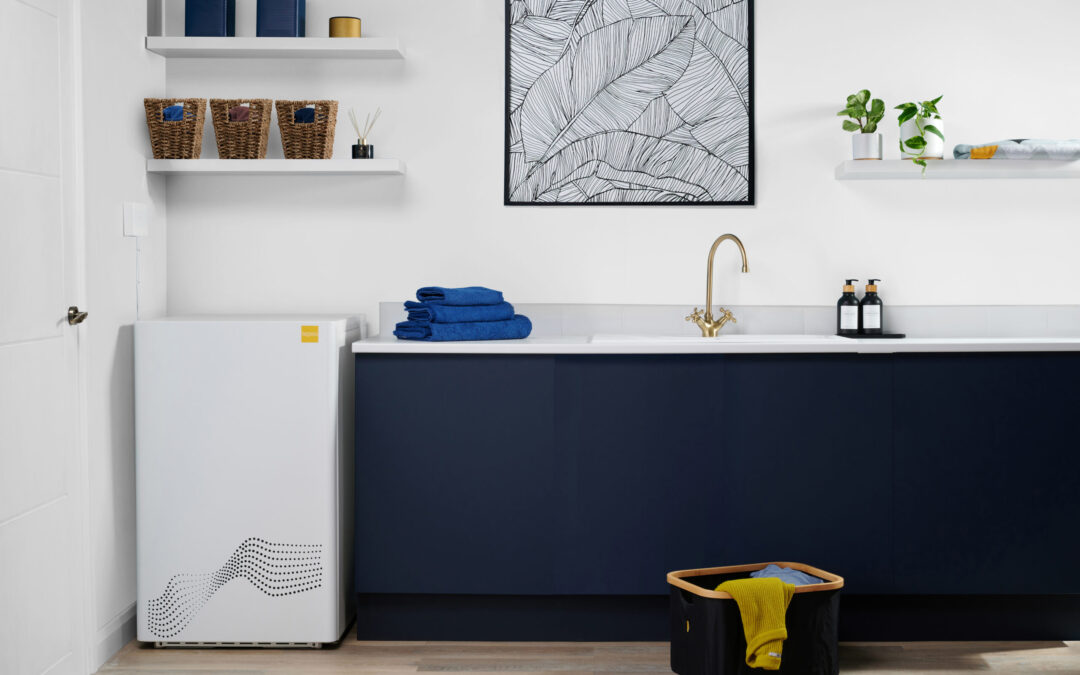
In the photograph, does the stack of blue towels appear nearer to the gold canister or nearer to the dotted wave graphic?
the dotted wave graphic

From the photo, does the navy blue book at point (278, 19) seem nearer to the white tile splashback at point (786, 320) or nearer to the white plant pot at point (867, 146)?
the white tile splashback at point (786, 320)

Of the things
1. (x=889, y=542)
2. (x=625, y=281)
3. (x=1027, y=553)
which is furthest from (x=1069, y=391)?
(x=625, y=281)

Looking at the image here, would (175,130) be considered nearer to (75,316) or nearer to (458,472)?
(75,316)

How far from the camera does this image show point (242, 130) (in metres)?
2.99

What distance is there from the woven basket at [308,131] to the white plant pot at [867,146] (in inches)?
66.8

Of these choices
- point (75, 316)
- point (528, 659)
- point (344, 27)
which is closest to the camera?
point (75, 316)

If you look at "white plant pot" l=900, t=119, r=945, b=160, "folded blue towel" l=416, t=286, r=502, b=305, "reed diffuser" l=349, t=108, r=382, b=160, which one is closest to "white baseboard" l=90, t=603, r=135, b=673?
"folded blue towel" l=416, t=286, r=502, b=305

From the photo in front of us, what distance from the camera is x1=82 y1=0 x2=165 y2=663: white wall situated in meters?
2.61

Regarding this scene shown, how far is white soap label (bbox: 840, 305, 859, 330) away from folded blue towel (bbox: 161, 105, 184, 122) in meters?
2.23

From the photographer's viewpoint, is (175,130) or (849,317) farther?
(849,317)

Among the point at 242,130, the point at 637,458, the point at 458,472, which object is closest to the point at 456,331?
the point at 458,472

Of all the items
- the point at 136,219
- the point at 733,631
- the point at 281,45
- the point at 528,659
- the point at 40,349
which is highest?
the point at 281,45

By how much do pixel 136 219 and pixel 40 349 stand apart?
630 mm

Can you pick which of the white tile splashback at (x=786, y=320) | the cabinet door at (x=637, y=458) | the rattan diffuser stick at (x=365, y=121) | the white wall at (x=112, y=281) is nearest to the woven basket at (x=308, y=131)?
the rattan diffuser stick at (x=365, y=121)
